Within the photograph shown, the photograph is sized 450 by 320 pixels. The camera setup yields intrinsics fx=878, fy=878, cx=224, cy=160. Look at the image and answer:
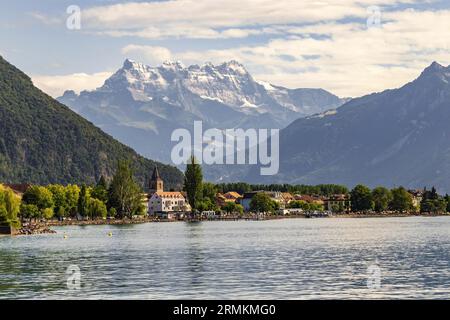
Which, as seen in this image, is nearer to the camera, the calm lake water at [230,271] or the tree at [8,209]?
the calm lake water at [230,271]

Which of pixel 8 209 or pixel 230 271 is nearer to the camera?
pixel 230 271

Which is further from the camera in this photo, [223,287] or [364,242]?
[364,242]

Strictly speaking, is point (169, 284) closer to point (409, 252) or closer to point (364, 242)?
point (409, 252)

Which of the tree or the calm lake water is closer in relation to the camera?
the calm lake water

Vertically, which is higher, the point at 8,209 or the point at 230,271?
the point at 8,209

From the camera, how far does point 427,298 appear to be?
60375mm

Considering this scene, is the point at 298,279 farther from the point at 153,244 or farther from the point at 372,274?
the point at 153,244

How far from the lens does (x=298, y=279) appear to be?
7250cm

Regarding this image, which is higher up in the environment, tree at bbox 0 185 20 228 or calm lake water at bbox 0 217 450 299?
tree at bbox 0 185 20 228

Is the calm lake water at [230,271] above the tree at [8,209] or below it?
below
